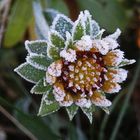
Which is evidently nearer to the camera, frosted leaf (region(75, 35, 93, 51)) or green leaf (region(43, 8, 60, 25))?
frosted leaf (region(75, 35, 93, 51))

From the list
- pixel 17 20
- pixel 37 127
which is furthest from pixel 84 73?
pixel 17 20

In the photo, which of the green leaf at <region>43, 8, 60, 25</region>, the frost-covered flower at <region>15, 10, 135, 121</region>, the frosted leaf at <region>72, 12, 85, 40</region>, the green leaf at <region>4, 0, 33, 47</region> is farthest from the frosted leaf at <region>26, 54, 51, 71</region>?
the green leaf at <region>4, 0, 33, 47</region>

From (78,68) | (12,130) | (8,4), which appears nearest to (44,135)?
(12,130)

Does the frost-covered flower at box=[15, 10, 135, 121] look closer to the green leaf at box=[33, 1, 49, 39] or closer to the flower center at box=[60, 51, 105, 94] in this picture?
the flower center at box=[60, 51, 105, 94]

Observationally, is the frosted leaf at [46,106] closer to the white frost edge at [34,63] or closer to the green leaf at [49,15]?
the white frost edge at [34,63]

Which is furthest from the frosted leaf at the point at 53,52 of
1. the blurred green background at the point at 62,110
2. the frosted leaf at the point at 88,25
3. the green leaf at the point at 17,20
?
the green leaf at the point at 17,20

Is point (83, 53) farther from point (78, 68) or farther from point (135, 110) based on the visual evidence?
point (135, 110)
